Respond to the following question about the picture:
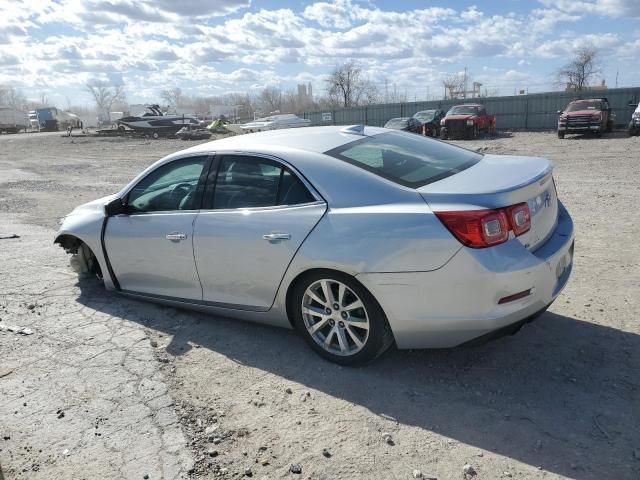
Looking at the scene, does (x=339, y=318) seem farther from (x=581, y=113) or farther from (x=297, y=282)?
(x=581, y=113)

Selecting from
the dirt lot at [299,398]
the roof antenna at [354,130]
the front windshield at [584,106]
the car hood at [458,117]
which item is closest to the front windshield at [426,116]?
the car hood at [458,117]

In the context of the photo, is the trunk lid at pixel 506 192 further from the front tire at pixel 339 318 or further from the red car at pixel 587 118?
the red car at pixel 587 118

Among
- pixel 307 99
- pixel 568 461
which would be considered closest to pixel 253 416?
pixel 568 461

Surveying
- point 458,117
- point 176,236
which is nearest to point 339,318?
point 176,236

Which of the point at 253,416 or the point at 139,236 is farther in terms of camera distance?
the point at 139,236

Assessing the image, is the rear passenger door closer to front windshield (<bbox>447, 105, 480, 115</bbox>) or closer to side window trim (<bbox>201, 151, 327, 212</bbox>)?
side window trim (<bbox>201, 151, 327, 212</bbox>)

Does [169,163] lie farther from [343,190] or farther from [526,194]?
[526,194]

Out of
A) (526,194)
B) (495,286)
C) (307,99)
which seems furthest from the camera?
(307,99)

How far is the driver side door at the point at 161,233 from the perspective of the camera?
13.4 feet

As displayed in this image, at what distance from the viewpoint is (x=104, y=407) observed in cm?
318

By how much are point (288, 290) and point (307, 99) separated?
132957 mm

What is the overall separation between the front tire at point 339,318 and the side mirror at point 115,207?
1.95 m

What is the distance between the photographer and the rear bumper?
9.46 ft

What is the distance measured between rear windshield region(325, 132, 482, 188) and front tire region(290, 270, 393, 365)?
772 millimetres
